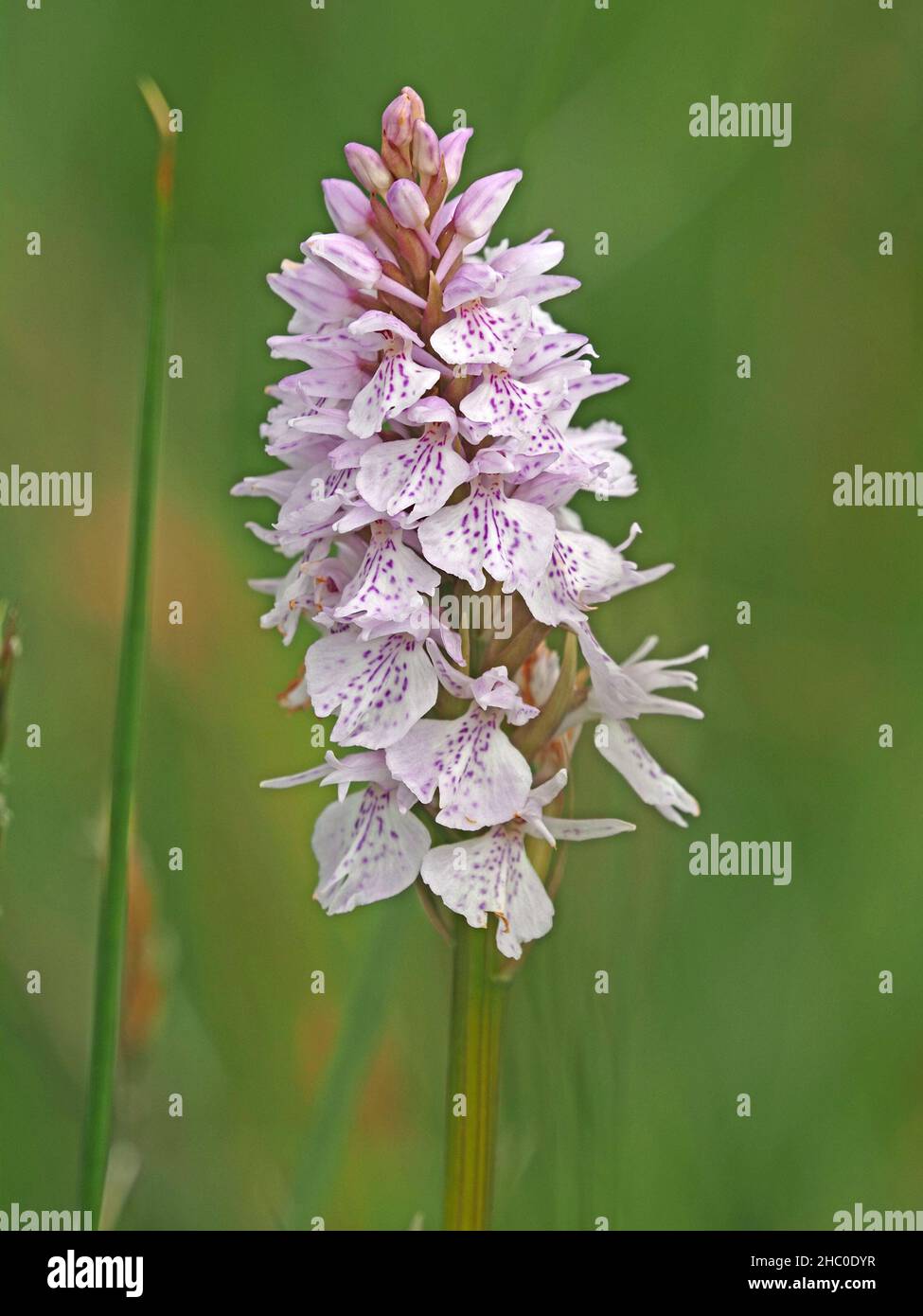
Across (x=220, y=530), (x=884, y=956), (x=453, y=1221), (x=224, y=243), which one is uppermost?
(x=224, y=243)

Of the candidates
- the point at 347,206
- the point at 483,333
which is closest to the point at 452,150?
the point at 347,206

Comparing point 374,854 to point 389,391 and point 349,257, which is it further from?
point 349,257

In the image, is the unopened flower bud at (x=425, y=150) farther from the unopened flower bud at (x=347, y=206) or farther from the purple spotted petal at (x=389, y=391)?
the purple spotted petal at (x=389, y=391)

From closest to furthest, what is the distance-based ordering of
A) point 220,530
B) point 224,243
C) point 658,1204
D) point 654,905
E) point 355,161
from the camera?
1. point 355,161
2. point 658,1204
3. point 654,905
4. point 220,530
5. point 224,243
